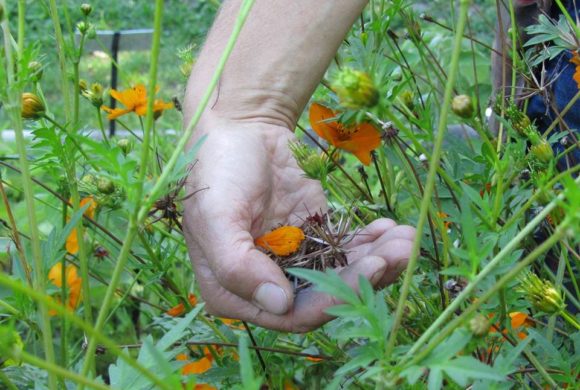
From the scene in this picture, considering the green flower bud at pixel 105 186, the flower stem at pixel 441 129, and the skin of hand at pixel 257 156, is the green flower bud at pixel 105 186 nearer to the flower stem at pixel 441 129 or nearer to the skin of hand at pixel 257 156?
the skin of hand at pixel 257 156

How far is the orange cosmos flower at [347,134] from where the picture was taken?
0.84 m

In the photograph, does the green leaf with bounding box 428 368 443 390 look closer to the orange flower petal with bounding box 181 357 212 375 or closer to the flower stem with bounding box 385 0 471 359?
the flower stem with bounding box 385 0 471 359

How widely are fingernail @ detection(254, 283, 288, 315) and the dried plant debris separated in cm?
6

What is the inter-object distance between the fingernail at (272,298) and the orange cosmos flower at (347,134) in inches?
6.8

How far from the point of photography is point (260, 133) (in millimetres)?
900

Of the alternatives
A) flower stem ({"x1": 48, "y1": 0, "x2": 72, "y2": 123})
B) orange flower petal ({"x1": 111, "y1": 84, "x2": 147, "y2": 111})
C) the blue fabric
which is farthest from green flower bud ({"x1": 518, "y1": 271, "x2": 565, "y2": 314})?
orange flower petal ({"x1": 111, "y1": 84, "x2": 147, "y2": 111})

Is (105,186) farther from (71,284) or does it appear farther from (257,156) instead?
(71,284)

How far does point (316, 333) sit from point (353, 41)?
0.34 m

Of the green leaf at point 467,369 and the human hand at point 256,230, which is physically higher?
the green leaf at point 467,369

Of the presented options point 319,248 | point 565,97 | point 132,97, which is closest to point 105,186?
point 319,248

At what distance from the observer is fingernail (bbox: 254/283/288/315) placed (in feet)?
2.46

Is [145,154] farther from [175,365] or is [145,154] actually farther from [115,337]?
[115,337]

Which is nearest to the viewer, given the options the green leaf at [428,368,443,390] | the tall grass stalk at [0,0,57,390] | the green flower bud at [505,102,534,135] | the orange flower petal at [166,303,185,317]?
the green leaf at [428,368,443,390]

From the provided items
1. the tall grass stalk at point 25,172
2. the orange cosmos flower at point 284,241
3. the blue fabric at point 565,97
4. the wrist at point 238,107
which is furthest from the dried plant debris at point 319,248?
the blue fabric at point 565,97
